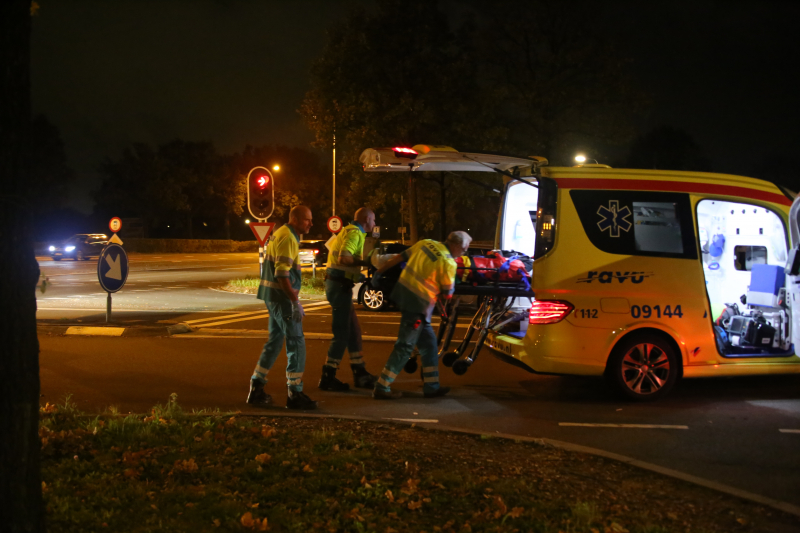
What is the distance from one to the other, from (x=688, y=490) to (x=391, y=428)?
239 cm

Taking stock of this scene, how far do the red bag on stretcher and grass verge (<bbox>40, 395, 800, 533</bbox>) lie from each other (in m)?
2.16

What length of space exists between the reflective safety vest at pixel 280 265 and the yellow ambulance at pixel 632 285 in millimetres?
1581

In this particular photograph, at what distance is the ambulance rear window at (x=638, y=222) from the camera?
710cm

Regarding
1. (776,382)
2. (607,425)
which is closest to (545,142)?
(776,382)

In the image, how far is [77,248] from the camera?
4350 cm

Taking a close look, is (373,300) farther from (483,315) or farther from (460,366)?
(460,366)

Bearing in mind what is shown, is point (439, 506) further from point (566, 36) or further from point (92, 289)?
point (566, 36)

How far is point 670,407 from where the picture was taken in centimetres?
704

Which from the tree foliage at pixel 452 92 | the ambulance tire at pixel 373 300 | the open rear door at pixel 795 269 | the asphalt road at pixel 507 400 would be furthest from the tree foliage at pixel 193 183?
the open rear door at pixel 795 269

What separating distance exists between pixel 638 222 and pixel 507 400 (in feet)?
7.57

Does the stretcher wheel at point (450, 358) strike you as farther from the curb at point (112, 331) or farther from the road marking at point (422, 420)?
the curb at point (112, 331)

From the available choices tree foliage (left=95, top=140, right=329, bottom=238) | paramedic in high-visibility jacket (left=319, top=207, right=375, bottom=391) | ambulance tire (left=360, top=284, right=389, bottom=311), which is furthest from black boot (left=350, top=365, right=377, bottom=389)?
tree foliage (left=95, top=140, right=329, bottom=238)

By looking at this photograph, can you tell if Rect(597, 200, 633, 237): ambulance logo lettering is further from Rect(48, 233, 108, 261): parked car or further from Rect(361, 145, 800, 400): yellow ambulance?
Rect(48, 233, 108, 261): parked car

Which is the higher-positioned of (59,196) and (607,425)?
(59,196)
